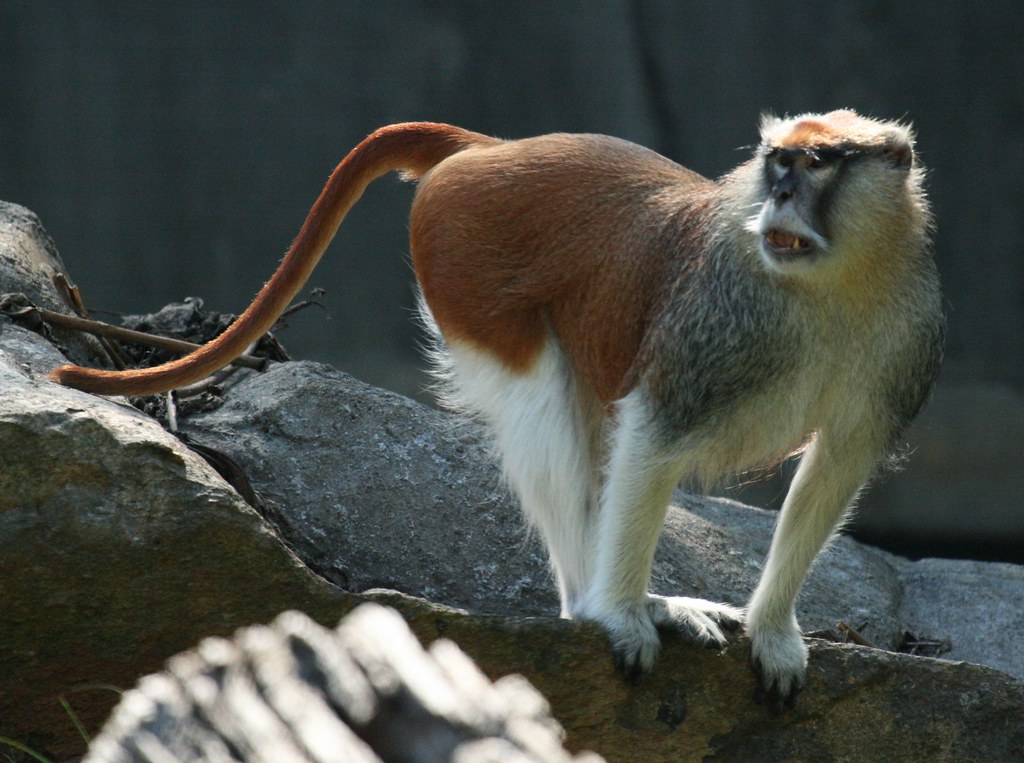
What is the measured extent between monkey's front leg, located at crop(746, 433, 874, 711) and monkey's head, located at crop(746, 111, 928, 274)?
46cm

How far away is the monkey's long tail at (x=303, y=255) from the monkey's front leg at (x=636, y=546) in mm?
884

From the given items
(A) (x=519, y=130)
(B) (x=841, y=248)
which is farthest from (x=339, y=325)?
(B) (x=841, y=248)

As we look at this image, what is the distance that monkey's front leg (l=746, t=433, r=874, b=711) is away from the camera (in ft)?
8.85

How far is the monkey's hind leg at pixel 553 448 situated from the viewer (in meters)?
2.95

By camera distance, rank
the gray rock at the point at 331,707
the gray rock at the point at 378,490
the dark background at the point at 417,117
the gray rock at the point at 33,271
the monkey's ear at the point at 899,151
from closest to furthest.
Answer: the gray rock at the point at 331,707 < the monkey's ear at the point at 899,151 < the gray rock at the point at 378,490 < the gray rock at the point at 33,271 < the dark background at the point at 417,117

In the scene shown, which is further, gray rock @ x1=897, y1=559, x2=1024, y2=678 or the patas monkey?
gray rock @ x1=897, y1=559, x2=1024, y2=678

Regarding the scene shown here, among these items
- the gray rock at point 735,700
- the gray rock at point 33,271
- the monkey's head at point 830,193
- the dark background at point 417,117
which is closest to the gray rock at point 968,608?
the dark background at point 417,117

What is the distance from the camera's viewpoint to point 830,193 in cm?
244

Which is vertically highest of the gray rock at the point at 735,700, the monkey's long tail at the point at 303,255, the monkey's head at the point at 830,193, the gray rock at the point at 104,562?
the monkey's head at the point at 830,193

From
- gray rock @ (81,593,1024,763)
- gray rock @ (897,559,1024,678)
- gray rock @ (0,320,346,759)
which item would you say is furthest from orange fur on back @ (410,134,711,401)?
gray rock @ (897,559,1024,678)

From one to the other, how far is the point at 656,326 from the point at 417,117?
9.18 feet

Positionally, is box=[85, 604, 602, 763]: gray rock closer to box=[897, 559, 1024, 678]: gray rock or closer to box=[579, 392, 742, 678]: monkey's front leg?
box=[579, 392, 742, 678]: monkey's front leg

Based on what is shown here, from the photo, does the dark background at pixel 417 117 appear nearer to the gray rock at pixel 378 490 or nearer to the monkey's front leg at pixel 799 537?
the gray rock at pixel 378 490

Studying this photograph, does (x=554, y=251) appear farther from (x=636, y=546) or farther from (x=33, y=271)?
(x=33, y=271)
